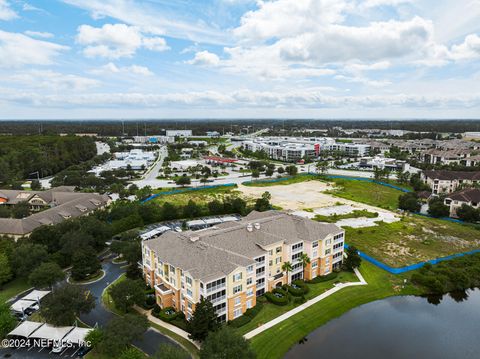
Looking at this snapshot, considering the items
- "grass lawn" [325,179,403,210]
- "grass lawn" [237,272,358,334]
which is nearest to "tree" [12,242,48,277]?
"grass lawn" [237,272,358,334]

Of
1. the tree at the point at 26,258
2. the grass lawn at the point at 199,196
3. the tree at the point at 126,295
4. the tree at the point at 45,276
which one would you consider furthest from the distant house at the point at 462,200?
the tree at the point at 26,258

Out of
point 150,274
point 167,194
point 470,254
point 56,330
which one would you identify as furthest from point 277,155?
point 56,330

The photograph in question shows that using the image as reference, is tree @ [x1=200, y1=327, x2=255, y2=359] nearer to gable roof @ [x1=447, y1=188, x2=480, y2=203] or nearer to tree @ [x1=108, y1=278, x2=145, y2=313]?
tree @ [x1=108, y1=278, x2=145, y2=313]

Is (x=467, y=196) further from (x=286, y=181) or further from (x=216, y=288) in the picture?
(x=216, y=288)

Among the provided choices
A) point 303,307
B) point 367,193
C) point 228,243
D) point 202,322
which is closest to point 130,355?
point 202,322

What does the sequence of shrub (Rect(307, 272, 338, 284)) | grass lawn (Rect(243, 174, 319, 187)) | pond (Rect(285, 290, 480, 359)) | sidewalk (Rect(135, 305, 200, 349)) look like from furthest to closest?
grass lawn (Rect(243, 174, 319, 187))
shrub (Rect(307, 272, 338, 284))
sidewalk (Rect(135, 305, 200, 349))
pond (Rect(285, 290, 480, 359))
